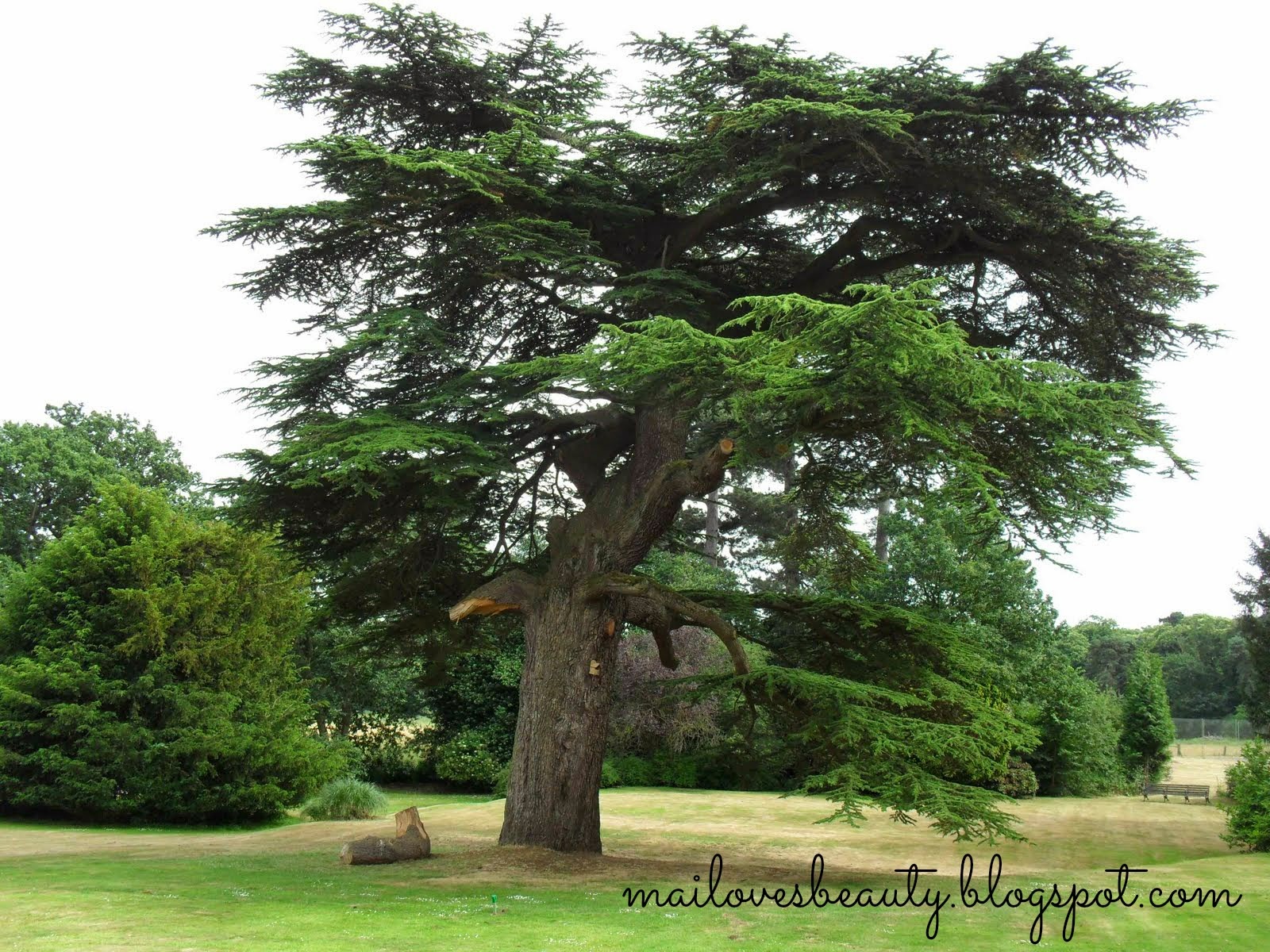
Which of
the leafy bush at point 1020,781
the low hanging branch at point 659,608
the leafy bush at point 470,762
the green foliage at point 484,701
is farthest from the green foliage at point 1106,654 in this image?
the low hanging branch at point 659,608

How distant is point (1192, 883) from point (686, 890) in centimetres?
555

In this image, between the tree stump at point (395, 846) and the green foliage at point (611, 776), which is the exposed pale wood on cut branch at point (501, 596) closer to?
the tree stump at point (395, 846)

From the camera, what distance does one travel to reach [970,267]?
14.6 meters

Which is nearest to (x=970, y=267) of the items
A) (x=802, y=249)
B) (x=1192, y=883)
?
(x=802, y=249)

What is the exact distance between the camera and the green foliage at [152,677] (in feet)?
60.6

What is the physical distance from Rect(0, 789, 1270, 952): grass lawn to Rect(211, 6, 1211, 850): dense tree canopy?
4.28 ft

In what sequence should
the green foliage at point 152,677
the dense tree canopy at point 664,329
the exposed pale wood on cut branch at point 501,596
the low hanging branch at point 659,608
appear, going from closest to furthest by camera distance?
the dense tree canopy at point 664,329 < the low hanging branch at point 659,608 < the exposed pale wood on cut branch at point 501,596 < the green foliage at point 152,677

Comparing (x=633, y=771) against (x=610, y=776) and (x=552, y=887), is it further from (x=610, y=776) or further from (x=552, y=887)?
(x=552, y=887)

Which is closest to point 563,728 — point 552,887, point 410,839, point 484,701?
point 410,839

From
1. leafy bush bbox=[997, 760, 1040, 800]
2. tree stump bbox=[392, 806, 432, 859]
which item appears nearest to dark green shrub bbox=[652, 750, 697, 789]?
leafy bush bbox=[997, 760, 1040, 800]

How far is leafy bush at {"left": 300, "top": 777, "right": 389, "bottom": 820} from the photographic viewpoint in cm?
2050

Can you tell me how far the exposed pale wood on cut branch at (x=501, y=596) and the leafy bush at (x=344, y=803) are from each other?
29.9ft

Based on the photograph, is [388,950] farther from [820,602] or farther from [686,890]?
[820,602]

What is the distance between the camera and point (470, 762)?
26469mm
